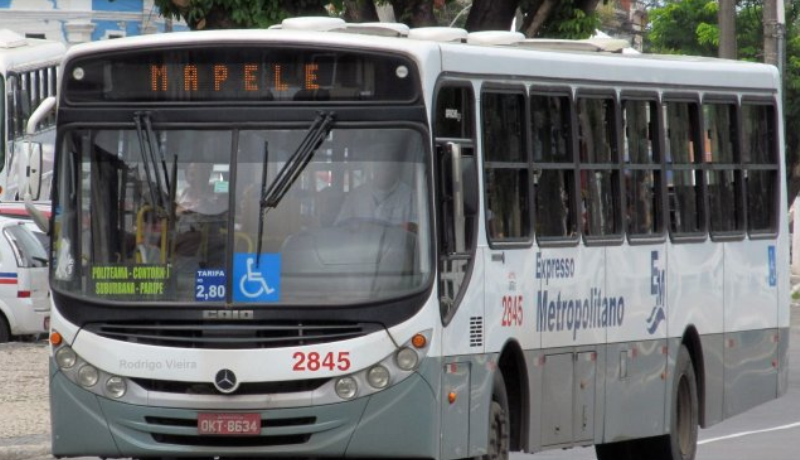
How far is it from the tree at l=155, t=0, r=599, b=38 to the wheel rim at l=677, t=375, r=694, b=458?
554 cm

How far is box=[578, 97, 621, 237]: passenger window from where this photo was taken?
43.6ft

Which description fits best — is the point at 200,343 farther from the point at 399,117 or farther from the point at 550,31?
the point at 550,31

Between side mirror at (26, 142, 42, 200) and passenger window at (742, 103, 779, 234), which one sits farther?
passenger window at (742, 103, 779, 234)

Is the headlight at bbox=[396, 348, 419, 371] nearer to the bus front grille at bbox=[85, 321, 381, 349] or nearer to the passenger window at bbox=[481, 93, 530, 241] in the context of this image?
the bus front grille at bbox=[85, 321, 381, 349]

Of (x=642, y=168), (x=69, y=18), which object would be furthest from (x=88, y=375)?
(x=69, y=18)

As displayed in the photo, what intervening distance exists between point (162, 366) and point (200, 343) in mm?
225

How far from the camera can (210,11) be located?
19188 millimetres

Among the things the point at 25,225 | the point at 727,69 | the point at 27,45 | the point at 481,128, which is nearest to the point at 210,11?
the point at 727,69

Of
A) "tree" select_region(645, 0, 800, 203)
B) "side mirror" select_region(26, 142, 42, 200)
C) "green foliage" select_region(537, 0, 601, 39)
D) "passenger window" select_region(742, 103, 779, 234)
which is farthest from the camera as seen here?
"tree" select_region(645, 0, 800, 203)

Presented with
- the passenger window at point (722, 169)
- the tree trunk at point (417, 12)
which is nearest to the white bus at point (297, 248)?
the passenger window at point (722, 169)

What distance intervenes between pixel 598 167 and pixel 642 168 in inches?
32.1

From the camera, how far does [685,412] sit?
1520cm

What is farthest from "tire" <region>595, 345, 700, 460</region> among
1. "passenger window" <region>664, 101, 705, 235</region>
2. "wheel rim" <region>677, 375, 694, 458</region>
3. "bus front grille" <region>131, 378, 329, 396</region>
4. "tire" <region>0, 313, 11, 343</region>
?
"tire" <region>0, 313, 11, 343</region>

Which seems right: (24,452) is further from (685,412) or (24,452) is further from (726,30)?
(726,30)
